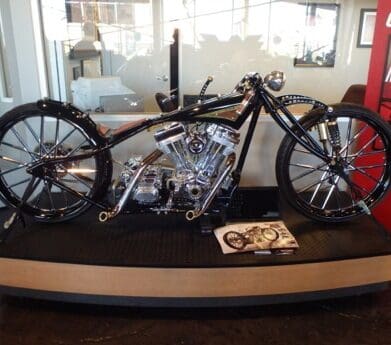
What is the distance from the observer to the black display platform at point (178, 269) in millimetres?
1573

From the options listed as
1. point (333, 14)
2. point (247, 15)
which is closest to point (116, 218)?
point (247, 15)

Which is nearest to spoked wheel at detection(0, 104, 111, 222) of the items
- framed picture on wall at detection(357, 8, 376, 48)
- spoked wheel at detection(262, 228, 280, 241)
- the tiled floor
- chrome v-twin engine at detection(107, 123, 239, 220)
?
chrome v-twin engine at detection(107, 123, 239, 220)

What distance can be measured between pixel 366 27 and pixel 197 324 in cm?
419

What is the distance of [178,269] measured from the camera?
156cm

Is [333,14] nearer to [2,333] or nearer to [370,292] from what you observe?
[370,292]

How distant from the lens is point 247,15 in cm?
448

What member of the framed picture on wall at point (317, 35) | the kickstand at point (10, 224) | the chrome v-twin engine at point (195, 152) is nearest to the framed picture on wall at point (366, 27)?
the framed picture on wall at point (317, 35)

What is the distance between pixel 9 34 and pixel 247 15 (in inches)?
124

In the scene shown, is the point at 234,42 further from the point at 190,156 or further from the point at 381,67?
the point at 190,156

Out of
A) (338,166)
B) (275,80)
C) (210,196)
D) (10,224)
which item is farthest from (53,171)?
(338,166)

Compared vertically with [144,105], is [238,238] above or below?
below

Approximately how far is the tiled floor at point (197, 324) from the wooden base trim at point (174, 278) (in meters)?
0.16

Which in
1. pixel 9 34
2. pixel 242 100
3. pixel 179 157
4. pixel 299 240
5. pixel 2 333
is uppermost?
pixel 9 34

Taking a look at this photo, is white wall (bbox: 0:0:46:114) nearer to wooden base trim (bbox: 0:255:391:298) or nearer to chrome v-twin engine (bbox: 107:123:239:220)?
chrome v-twin engine (bbox: 107:123:239:220)
